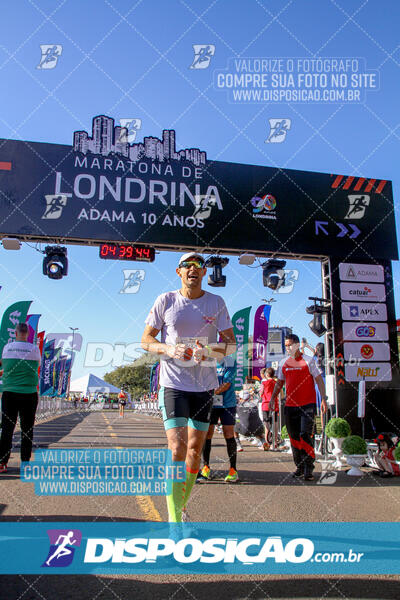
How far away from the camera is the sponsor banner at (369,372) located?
11.7m

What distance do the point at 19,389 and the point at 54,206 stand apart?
6.49 metres

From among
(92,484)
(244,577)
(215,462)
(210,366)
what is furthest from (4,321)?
(244,577)

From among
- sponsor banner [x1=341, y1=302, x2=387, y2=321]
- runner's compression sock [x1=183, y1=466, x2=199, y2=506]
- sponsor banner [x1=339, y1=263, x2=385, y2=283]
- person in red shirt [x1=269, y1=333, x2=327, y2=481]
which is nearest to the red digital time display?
sponsor banner [x1=339, y1=263, x2=385, y2=283]

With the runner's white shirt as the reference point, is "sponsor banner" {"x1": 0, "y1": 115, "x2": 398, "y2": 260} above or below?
above

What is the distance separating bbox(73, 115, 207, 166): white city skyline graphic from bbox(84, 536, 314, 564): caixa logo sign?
10598mm

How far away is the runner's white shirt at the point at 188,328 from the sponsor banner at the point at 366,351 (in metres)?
8.75

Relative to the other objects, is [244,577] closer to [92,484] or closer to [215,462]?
[92,484]

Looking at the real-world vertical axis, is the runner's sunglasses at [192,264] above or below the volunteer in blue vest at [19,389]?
above

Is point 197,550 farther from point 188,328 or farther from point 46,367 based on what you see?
point 46,367

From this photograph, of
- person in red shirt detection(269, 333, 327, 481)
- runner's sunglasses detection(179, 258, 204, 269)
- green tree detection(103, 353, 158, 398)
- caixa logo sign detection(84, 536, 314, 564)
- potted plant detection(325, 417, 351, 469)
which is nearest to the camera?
caixa logo sign detection(84, 536, 314, 564)

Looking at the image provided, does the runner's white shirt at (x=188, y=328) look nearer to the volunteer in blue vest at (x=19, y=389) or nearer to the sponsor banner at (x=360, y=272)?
the volunteer in blue vest at (x=19, y=389)

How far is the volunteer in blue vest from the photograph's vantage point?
6477 millimetres

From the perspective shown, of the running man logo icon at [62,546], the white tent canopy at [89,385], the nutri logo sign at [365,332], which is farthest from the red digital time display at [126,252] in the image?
the white tent canopy at [89,385]

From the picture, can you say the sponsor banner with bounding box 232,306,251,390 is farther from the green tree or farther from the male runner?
the green tree
